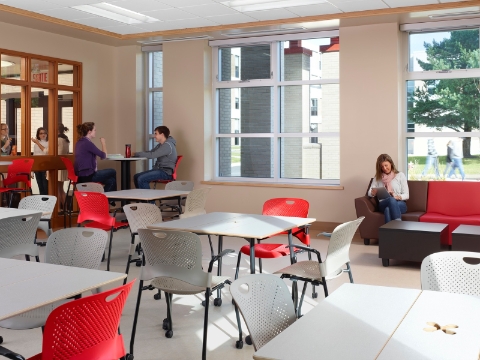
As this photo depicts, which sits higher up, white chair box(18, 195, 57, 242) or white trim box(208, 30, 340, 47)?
white trim box(208, 30, 340, 47)

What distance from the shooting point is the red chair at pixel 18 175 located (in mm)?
8617

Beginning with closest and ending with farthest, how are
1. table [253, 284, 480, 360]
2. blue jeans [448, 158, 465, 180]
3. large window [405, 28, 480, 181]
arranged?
table [253, 284, 480, 360] → large window [405, 28, 480, 181] → blue jeans [448, 158, 465, 180]

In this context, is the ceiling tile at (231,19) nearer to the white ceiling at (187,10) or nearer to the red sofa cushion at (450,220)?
the white ceiling at (187,10)

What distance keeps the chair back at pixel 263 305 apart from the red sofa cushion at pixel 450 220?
214 inches

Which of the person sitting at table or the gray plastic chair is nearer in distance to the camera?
the gray plastic chair

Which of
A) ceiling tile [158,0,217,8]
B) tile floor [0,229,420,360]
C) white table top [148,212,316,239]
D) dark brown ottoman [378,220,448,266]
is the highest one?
ceiling tile [158,0,217,8]

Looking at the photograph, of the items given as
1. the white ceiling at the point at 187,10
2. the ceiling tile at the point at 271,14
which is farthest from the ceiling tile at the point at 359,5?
the ceiling tile at the point at 271,14

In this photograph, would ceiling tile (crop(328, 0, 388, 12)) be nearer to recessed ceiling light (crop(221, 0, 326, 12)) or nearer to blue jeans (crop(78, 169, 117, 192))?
recessed ceiling light (crop(221, 0, 326, 12))

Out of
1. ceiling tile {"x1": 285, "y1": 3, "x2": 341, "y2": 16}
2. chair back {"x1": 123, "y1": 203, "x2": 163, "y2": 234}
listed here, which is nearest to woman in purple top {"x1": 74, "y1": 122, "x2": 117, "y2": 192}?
ceiling tile {"x1": 285, "y1": 3, "x2": 341, "y2": 16}

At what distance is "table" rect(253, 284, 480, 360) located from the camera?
203 cm

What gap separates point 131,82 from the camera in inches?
438

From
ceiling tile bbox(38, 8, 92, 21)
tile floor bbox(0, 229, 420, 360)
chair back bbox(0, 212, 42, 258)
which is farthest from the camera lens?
ceiling tile bbox(38, 8, 92, 21)

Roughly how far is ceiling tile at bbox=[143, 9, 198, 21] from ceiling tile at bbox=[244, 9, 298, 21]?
2.80ft

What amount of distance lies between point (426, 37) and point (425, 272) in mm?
6765
